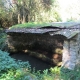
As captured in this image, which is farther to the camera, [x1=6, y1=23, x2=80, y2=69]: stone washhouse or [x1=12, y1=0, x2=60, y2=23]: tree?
[x1=12, y1=0, x2=60, y2=23]: tree

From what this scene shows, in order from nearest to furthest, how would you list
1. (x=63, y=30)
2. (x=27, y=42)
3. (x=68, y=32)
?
(x=68, y=32)
(x=63, y=30)
(x=27, y=42)

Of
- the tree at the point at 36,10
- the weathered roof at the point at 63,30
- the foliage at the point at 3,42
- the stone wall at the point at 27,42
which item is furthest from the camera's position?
the tree at the point at 36,10

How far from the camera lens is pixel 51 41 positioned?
1210 centimetres

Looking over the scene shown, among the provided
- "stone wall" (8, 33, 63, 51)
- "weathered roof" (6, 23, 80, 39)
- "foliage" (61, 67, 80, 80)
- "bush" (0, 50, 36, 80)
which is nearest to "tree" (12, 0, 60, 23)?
"stone wall" (8, 33, 63, 51)

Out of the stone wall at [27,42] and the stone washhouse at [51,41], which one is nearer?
the stone washhouse at [51,41]

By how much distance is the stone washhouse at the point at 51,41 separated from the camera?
28.8 feet

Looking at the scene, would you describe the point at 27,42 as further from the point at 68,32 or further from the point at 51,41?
the point at 68,32

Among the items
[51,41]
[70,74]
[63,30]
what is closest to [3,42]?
[51,41]

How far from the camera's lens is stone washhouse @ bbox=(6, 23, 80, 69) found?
877cm

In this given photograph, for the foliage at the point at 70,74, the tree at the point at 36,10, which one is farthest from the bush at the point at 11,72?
the tree at the point at 36,10

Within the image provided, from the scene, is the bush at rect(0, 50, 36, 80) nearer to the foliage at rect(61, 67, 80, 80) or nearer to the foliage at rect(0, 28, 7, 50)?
the foliage at rect(61, 67, 80, 80)

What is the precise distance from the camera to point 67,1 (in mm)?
18062

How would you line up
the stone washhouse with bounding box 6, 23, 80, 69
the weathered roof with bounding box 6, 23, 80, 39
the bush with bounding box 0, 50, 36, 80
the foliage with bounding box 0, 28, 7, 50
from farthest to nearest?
the foliage with bounding box 0, 28, 7, 50
the stone washhouse with bounding box 6, 23, 80, 69
the weathered roof with bounding box 6, 23, 80, 39
the bush with bounding box 0, 50, 36, 80

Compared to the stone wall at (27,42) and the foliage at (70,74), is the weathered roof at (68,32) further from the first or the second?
the stone wall at (27,42)
